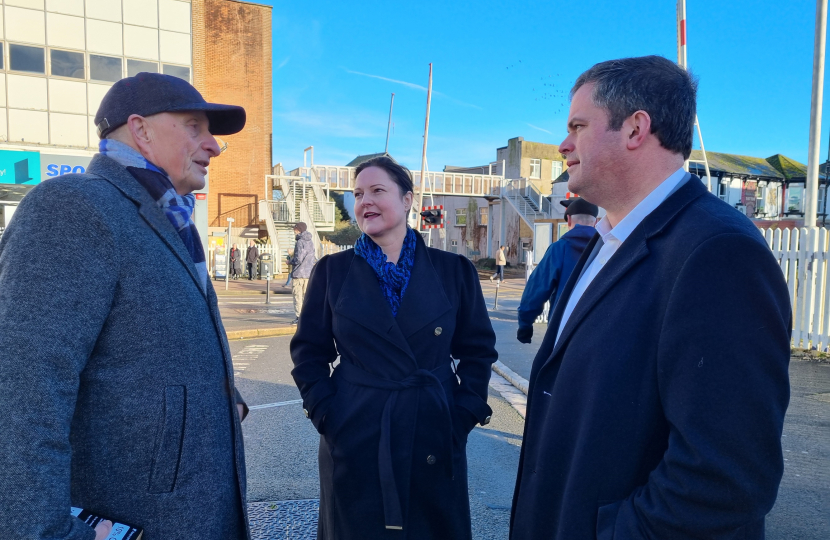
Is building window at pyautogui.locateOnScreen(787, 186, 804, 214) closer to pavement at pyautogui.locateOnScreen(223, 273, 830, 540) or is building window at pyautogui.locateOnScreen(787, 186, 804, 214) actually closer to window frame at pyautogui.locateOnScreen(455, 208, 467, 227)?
window frame at pyautogui.locateOnScreen(455, 208, 467, 227)

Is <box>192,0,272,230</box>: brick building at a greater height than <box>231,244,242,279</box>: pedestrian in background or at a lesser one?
greater

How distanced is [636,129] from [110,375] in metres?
1.64

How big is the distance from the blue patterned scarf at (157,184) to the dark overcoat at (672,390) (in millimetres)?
1248

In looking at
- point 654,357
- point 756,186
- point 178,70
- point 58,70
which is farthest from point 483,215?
point 654,357

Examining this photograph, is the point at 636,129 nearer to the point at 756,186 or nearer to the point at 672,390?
the point at 672,390

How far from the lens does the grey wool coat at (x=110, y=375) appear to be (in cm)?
128

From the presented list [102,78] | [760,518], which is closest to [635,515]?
[760,518]

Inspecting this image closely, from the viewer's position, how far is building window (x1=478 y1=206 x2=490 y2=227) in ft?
147

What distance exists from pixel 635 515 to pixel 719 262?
644mm

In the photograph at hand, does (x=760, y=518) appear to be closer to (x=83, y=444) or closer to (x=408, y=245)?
(x=83, y=444)

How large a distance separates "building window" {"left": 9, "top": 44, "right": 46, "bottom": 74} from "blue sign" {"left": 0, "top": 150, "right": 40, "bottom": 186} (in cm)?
281

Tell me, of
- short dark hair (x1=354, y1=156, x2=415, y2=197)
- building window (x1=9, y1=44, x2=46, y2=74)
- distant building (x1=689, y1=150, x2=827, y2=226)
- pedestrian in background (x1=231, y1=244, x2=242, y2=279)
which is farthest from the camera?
distant building (x1=689, y1=150, x2=827, y2=226)

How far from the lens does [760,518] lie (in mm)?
1302

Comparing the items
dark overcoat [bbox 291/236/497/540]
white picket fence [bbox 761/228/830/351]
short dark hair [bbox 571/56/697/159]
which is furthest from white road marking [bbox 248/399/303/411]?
white picket fence [bbox 761/228/830/351]
